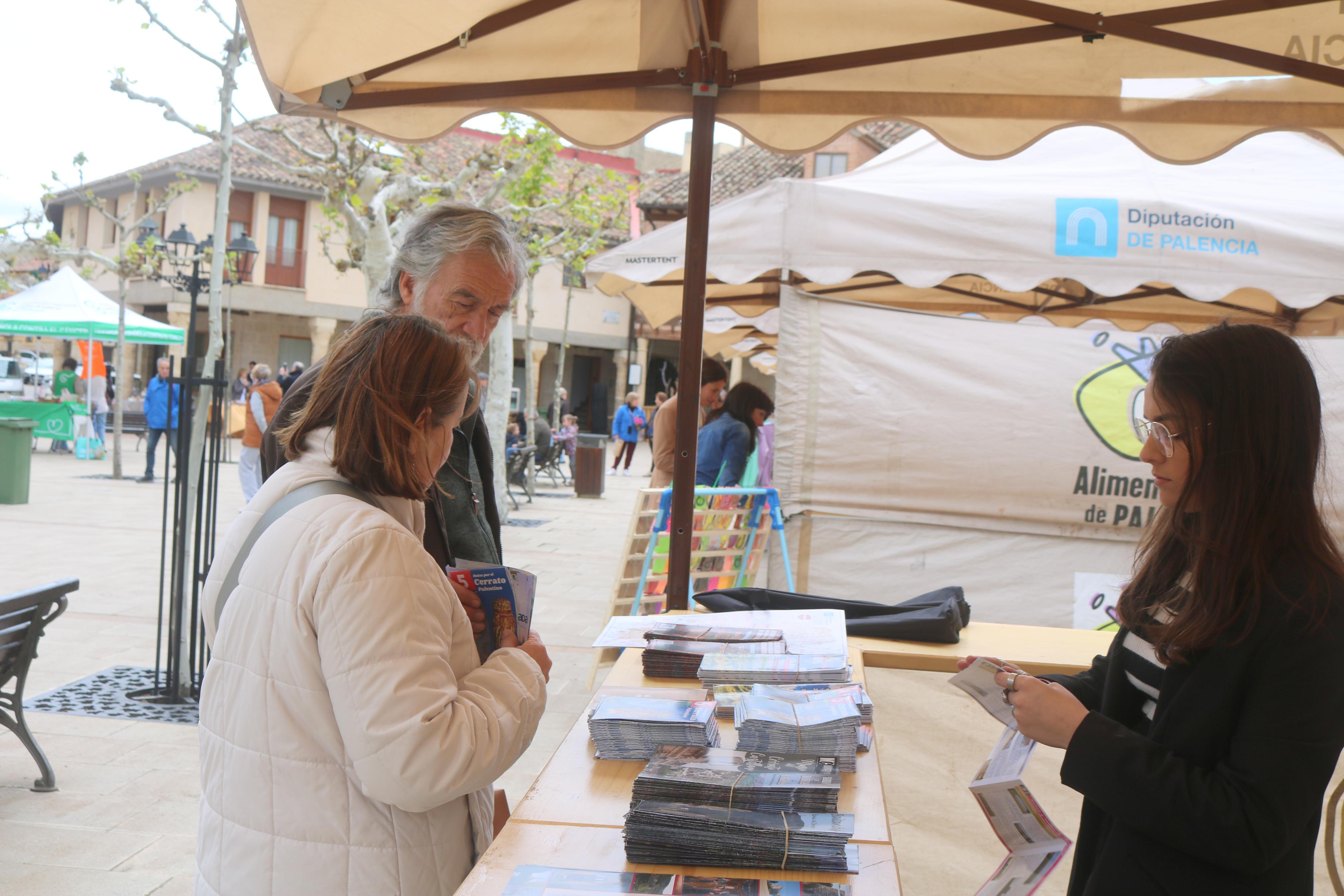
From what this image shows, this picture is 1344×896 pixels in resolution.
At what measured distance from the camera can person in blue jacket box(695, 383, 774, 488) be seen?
22.3ft

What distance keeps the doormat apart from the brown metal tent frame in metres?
3.06

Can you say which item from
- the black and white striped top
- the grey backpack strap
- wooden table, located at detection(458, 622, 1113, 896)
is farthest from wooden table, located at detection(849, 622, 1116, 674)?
the grey backpack strap

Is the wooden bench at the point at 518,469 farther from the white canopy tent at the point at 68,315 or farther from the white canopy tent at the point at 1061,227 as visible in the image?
the white canopy tent at the point at 1061,227

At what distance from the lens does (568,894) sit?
1.43m

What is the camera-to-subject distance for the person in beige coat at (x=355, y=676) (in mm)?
1397

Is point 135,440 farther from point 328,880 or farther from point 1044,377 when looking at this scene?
point 328,880

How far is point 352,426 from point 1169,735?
1.29 m

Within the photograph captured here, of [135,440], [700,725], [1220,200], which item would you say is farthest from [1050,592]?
[135,440]

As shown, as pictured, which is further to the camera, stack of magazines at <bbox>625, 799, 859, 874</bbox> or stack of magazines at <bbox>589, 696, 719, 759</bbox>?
stack of magazines at <bbox>589, 696, 719, 759</bbox>

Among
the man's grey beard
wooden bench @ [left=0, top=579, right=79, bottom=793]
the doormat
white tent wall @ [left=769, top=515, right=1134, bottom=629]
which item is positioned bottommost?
the doormat

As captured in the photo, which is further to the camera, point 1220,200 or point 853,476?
point 853,476

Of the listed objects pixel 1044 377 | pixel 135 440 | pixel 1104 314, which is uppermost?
pixel 1104 314

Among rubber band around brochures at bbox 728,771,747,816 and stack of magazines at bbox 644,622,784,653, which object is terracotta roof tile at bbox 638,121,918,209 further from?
rubber band around brochures at bbox 728,771,747,816

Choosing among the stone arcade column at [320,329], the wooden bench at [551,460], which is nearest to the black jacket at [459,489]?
the wooden bench at [551,460]
